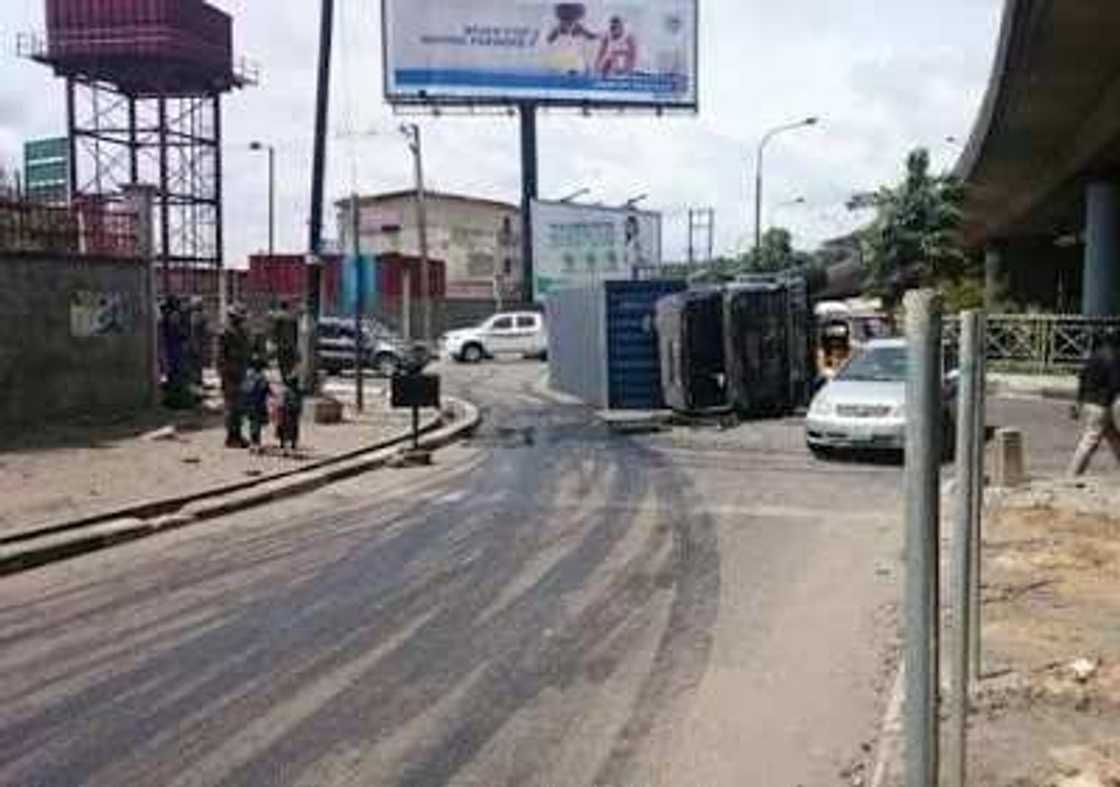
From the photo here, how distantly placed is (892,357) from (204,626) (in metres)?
15.2

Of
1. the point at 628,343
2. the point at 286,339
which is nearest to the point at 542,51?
the point at 628,343

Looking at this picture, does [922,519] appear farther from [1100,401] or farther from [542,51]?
[542,51]

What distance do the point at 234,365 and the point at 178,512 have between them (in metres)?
7.62

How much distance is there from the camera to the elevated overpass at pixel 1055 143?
93.1ft

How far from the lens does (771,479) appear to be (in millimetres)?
20188

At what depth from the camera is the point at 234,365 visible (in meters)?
24.0

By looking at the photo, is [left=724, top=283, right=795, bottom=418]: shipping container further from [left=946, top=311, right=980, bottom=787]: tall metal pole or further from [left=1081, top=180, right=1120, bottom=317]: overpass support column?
[left=946, top=311, right=980, bottom=787]: tall metal pole

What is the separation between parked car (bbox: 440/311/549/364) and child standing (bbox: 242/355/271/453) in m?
40.5

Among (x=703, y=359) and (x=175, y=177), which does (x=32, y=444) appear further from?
(x=175, y=177)

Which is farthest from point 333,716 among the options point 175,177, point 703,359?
point 175,177

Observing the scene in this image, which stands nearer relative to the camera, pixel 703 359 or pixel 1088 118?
pixel 703 359

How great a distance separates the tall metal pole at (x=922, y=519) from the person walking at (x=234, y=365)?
1927 cm

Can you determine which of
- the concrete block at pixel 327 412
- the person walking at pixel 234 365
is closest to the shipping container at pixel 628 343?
the concrete block at pixel 327 412

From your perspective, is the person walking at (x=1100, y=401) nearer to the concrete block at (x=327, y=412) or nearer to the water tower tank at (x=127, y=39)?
the concrete block at (x=327, y=412)
